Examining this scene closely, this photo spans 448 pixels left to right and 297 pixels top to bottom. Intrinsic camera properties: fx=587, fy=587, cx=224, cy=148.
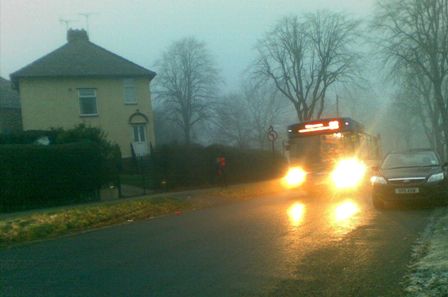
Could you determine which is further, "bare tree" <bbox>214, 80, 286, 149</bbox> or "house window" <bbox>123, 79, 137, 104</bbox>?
"bare tree" <bbox>214, 80, 286, 149</bbox>

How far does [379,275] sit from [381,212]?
25.0 feet

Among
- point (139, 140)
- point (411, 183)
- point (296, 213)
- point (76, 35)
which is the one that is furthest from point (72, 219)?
point (76, 35)

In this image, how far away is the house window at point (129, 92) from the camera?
4009cm

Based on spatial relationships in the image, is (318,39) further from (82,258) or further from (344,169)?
(82,258)

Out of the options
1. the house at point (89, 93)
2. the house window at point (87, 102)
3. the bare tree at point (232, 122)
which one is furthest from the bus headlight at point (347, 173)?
the bare tree at point (232, 122)

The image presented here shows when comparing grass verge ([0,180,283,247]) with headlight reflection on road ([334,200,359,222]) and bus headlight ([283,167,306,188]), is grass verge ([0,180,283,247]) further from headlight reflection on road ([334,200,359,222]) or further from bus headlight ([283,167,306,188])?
headlight reflection on road ([334,200,359,222])

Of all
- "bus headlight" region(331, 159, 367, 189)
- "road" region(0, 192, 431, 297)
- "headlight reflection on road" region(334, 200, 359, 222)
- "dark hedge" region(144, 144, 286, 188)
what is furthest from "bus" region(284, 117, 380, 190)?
"road" region(0, 192, 431, 297)

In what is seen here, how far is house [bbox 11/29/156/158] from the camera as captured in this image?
37.7 meters

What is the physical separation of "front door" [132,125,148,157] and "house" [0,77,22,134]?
26.7 ft

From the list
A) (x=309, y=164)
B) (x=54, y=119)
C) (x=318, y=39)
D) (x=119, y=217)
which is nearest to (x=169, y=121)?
(x=318, y=39)

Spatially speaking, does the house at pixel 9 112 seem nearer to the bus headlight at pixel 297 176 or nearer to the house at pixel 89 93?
the house at pixel 89 93

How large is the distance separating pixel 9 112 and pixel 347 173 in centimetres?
2804

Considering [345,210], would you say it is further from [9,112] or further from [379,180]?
[9,112]

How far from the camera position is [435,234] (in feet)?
36.1
